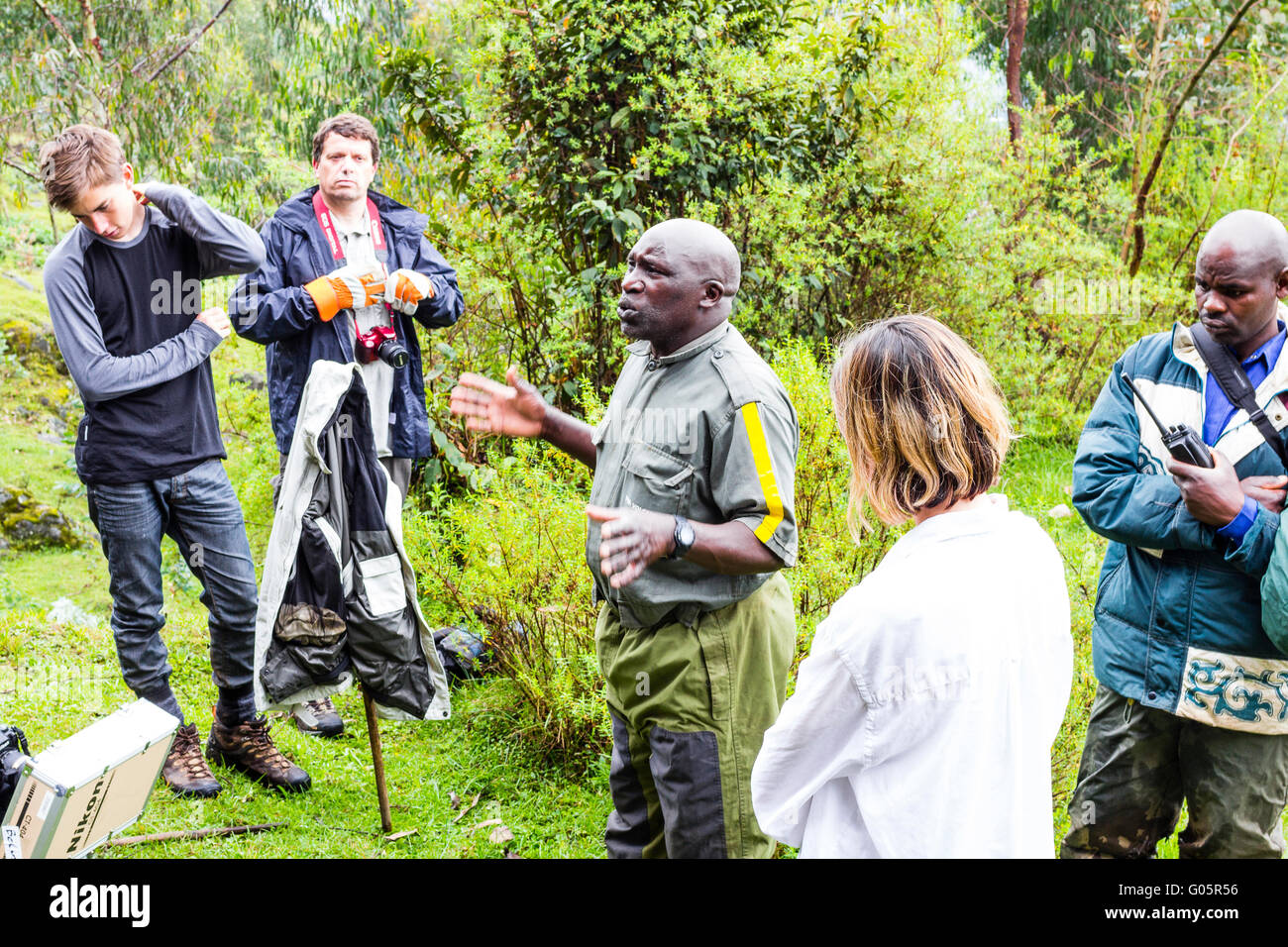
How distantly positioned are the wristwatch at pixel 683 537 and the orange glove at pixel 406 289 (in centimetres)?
198

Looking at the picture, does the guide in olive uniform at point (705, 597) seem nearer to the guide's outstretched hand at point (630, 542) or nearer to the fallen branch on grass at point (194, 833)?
the guide's outstretched hand at point (630, 542)

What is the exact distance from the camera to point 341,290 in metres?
3.74

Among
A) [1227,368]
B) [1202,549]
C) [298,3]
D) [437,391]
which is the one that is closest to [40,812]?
[1202,549]

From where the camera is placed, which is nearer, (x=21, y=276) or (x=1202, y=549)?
(x=1202, y=549)

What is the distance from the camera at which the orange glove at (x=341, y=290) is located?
12.2 feet

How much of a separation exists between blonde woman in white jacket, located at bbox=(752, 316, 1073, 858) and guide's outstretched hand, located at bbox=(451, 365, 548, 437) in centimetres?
112

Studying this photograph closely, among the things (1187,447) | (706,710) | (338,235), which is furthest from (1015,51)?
(706,710)

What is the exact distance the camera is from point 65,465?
8.24m

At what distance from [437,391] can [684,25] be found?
221cm

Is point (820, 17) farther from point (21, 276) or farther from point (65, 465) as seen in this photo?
point (21, 276)

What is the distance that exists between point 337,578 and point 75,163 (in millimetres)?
1519

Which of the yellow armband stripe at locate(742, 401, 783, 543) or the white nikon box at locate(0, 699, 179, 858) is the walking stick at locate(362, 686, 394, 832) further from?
the yellow armband stripe at locate(742, 401, 783, 543)

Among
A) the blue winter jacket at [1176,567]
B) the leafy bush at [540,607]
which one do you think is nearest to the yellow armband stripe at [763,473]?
the blue winter jacket at [1176,567]
